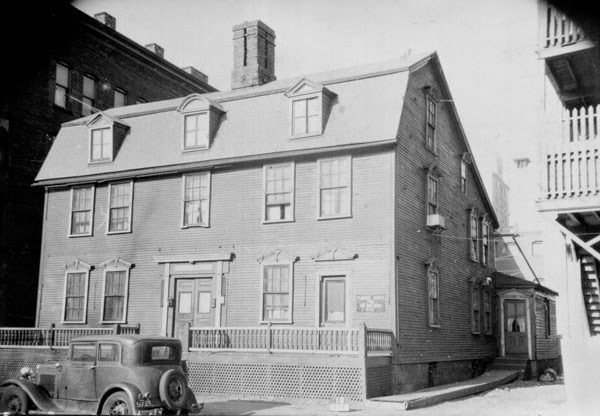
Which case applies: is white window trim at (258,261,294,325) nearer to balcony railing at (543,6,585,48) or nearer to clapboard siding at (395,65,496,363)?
clapboard siding at (395,65,496,363)

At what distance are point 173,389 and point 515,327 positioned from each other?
20878mm

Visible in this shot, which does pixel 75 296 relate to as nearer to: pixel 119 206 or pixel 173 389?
pixel 119 206

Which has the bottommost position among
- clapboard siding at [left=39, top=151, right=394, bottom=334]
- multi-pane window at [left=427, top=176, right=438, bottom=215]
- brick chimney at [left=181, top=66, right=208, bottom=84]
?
clapboard siding at [left=39, top=151, right=394, bottom=334]

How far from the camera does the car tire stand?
44.0ft

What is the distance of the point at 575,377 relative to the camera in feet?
46.2

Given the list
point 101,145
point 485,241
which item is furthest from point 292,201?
point 485,241

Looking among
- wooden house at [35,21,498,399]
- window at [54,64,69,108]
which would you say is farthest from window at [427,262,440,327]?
window at [54,64,69,108]

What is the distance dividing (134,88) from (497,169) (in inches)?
1122

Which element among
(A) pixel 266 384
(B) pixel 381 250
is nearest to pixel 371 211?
(B) pixel 381 250

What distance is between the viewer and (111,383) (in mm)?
13680

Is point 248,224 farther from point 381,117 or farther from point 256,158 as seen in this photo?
point 381,117

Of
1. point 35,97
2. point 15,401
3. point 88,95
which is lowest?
point 15,401

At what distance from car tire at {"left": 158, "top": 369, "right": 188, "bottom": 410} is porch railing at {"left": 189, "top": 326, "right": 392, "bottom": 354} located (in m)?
5.76

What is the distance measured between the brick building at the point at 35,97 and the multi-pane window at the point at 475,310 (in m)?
17.4
